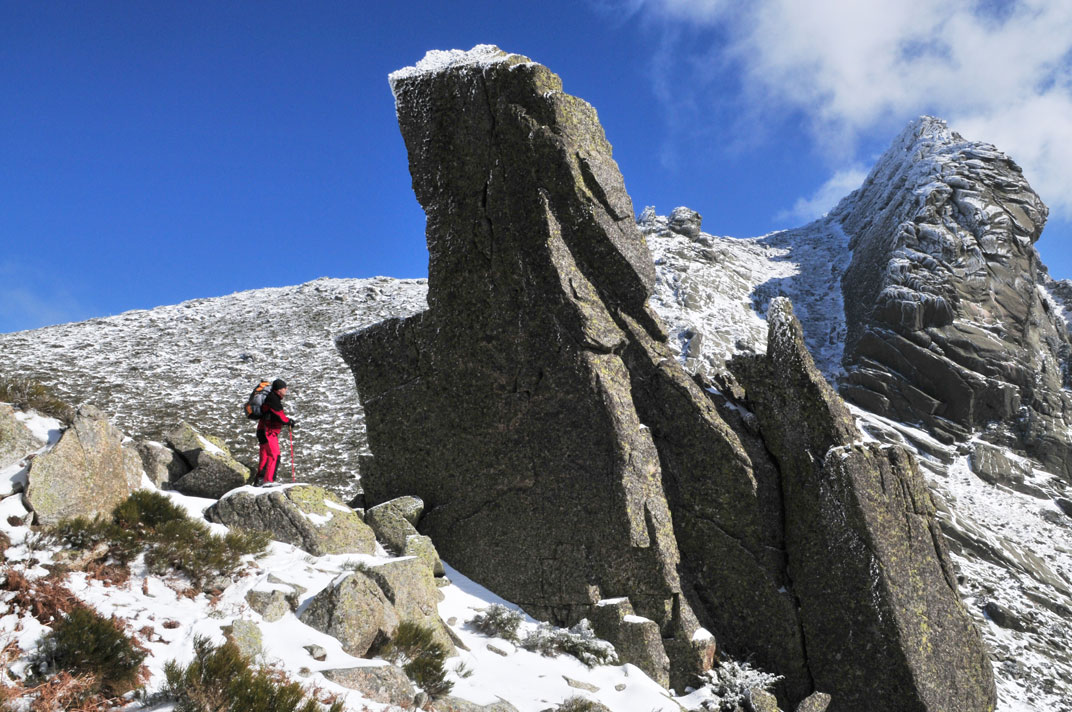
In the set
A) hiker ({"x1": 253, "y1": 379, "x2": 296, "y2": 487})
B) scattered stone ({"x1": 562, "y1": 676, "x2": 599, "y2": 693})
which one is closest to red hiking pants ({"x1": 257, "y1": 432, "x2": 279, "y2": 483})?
hiker ({"x1": 253, "y1": 379, "x2": 296, "y2": 487})

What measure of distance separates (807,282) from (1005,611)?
46936mm

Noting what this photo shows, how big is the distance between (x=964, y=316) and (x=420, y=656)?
5403 centimetres

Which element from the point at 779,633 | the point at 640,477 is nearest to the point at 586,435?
the point at 640,477

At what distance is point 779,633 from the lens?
11.0 m

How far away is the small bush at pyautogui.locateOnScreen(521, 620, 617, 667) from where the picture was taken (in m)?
9.38

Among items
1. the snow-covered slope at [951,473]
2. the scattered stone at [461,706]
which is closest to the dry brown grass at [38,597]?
the scattered stone at [461,706]

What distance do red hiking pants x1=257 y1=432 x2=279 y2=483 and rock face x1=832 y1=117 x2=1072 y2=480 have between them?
44.5m

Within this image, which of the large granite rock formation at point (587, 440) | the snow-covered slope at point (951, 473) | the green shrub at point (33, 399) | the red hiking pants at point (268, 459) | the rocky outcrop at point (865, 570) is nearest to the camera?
the green shrub at point (33, 399)

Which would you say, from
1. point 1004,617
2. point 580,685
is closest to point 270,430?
point 580,685

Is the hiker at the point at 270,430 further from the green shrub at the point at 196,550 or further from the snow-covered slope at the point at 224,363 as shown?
the snow-covered slope at the point at 224,363

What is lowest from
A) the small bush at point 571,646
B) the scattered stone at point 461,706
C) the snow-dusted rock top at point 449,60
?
the scattered stone at point 461,706

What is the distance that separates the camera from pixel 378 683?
6.60 meters

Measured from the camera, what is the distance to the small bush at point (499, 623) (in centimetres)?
952

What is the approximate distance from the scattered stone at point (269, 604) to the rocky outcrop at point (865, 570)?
8505 mm
